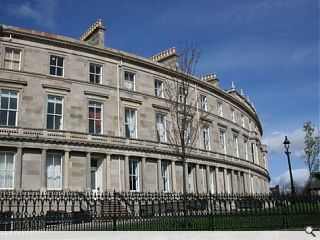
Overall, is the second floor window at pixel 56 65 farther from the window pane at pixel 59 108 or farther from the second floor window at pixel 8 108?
the second floor window at pixel 8 108

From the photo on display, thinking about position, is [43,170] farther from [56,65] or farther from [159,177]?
[159,177]

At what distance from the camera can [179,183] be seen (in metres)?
36.4

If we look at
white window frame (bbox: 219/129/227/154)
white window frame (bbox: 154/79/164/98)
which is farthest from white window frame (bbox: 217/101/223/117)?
white window frame (bbox: 154/79/164/98)

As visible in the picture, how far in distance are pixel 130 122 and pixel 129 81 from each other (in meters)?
3.97

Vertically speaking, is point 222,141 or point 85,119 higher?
point 222,141

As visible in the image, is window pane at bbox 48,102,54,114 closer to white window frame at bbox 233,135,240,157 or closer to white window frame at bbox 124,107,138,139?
white window frame at bbox 124,107,138,139

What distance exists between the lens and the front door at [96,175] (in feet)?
101

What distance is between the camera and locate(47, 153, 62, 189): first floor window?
92.9 feet

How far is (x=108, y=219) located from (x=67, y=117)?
1447cm

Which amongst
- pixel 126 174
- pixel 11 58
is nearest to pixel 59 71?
pixel 11 58

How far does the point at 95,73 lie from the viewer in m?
33.3

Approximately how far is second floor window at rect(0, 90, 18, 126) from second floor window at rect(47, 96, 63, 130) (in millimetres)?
2513
